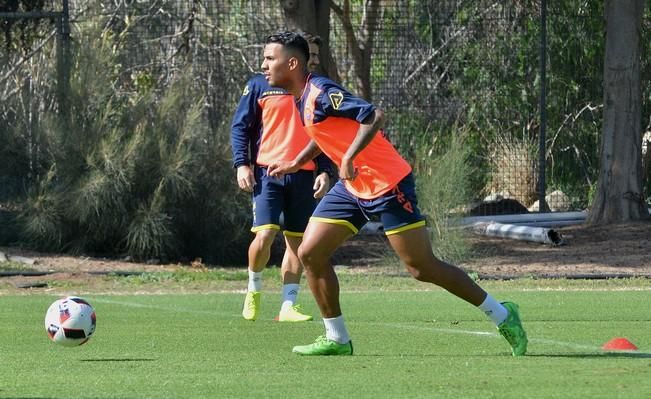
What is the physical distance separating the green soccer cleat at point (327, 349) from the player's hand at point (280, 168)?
63.1 inches

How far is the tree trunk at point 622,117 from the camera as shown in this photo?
18.7 metres

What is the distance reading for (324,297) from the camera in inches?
317

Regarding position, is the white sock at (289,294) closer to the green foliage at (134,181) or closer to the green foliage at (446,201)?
the green foliage at (446,201)

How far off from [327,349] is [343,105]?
1.58 meters

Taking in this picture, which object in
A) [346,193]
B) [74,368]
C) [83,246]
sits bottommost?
[83,246]

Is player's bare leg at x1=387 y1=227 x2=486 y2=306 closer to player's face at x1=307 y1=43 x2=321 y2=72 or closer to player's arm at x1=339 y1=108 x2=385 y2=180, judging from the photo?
player's arm at x1=339 y1=108 x2=385 y2=180

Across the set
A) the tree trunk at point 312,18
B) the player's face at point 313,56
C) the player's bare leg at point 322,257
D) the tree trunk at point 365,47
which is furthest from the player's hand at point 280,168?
the tree trunk at point 365,47

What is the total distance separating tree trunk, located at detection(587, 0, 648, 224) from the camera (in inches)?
736

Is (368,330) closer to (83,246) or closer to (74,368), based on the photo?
(74,368)

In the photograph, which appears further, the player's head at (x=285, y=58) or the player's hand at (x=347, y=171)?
the player's head at (x=285, y=58)

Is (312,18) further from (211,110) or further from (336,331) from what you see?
(336,331)

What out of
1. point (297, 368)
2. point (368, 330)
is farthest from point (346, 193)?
point (368, 330)

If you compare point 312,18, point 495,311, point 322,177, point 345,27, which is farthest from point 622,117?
point 495,311

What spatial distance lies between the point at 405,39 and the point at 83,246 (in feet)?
24.1
